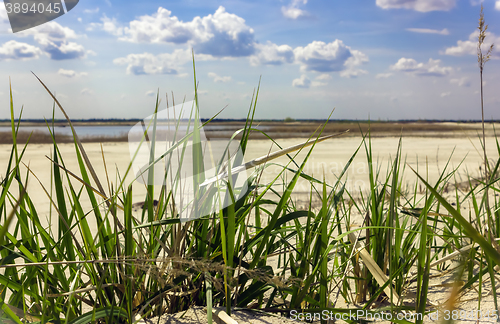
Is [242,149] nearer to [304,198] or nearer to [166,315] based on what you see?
[166,315]


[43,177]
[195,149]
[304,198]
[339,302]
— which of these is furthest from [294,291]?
[43,177]

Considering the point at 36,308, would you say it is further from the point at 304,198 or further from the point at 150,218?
the point at 304,198

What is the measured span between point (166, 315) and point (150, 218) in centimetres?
26

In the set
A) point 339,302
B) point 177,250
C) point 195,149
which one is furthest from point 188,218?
point 339,302

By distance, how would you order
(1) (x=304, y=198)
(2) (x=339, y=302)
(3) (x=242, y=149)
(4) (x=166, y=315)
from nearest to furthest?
(4) (x=166, y=315)
(3) (x=242, y=149)
(2) (x=339, y=302)
(1) (x=304, y=198)

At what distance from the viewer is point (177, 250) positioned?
0.85 m

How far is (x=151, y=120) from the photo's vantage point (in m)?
1.05

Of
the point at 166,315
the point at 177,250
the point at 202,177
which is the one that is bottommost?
the point at 166,315

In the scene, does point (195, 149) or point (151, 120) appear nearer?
point (195, 149)

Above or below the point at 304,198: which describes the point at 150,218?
above

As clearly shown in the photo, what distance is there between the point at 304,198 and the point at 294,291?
315 centimetres

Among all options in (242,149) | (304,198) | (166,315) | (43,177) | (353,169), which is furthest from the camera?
(353,169)

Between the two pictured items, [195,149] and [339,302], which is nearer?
[195,149]

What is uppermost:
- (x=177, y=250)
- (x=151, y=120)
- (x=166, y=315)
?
(x=151, y=120)
